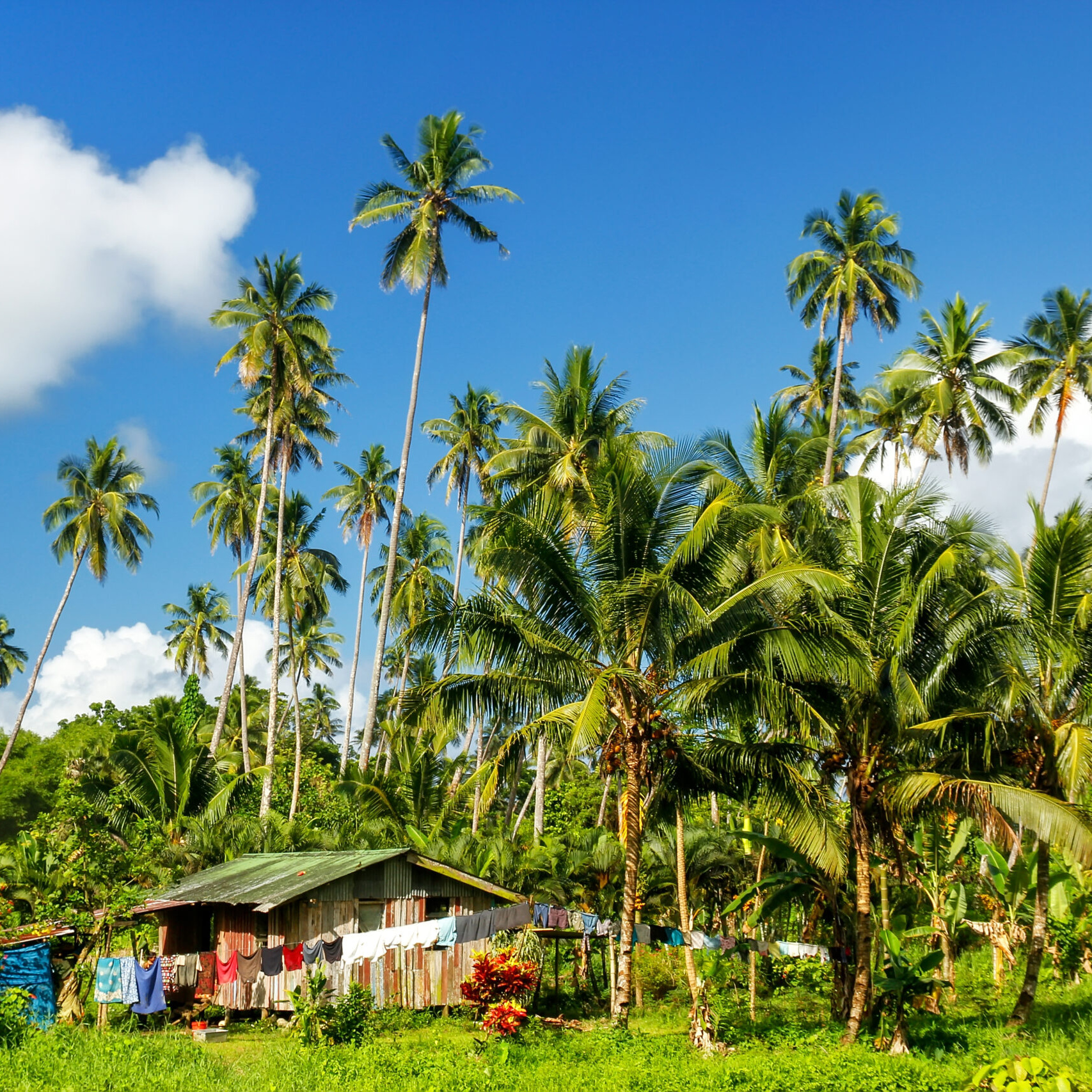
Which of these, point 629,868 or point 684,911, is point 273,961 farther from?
point 684,911

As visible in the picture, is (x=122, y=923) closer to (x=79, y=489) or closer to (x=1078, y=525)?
(x=1078, y=525)

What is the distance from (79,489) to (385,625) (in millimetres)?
17130

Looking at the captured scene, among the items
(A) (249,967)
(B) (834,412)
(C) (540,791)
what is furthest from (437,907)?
(B) (834,412)

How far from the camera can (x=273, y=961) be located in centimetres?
1831

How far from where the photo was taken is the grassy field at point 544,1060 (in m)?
12.8

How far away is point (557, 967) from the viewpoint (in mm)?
21406

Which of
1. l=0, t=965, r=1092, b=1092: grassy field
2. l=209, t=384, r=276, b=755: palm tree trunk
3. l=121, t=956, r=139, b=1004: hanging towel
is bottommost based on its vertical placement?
l=0, t=965, r=1092, b=1092: grassy field

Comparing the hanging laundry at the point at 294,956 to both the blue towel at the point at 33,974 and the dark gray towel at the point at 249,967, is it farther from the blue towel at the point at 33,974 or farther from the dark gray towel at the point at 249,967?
the blue towel at the point at 33,974

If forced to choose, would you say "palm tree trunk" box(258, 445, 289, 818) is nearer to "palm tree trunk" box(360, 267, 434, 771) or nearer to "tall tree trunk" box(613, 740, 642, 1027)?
"palm tree trunk" box(360, 267, 434, 771)

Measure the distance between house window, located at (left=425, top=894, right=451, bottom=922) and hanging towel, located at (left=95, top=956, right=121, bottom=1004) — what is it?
5.93 m

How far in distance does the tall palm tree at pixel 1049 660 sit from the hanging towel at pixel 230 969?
13.7 meters

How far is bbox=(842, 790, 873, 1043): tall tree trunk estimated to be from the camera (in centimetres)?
1584

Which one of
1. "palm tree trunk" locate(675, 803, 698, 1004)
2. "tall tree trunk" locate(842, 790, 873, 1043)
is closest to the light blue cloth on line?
"palm tree trunk" locate(675, 803, 698, 1004)

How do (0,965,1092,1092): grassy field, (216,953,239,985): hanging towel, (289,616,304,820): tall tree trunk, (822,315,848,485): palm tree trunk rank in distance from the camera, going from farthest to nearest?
(289,616,304,820): tall tree trunk → (822,315,848,485): palm tree trunk → (216,953,239,985): hanging towel → (0,965,1092,1092): grassy field
